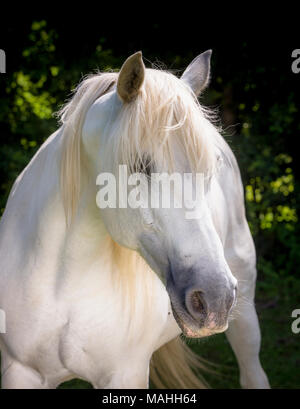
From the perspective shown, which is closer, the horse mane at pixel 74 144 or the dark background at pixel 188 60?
the horse mane at pixel 74 144

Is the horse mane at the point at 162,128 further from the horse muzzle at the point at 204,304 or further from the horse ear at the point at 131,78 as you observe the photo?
the horse muzzle at the point at 204,304

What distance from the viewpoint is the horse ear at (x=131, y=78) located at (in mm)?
1640

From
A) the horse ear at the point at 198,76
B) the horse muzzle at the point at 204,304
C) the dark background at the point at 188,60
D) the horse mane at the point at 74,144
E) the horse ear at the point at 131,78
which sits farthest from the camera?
the dark background at the point at 188,60

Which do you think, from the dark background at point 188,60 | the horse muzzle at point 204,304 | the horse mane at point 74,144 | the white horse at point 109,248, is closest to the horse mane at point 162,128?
the white horse at point 109,248

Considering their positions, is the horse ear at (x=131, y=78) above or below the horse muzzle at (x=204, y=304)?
above

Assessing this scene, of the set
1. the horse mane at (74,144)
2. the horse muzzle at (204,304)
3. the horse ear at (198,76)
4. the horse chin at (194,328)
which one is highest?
the horse ear at (198,76)

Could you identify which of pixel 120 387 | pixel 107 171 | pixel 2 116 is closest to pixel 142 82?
pixel 107 171

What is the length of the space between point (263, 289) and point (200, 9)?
282cm

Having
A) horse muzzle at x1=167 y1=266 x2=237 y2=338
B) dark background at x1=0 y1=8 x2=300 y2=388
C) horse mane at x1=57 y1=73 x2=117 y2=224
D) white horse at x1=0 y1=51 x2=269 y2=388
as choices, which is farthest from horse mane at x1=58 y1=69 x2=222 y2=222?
dark background at x1=0 y1=8 x2=300 y2=388

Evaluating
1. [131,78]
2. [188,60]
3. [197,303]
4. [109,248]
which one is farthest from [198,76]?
[188,60]

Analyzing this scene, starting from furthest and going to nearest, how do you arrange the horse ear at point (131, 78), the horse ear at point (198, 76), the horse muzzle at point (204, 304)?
the horse ear at point (198, 76) < the horse ear at point (131, 78) < the horse muzzle at point (204, 304)

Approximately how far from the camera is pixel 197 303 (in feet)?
5.10

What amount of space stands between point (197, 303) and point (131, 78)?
0.73m
